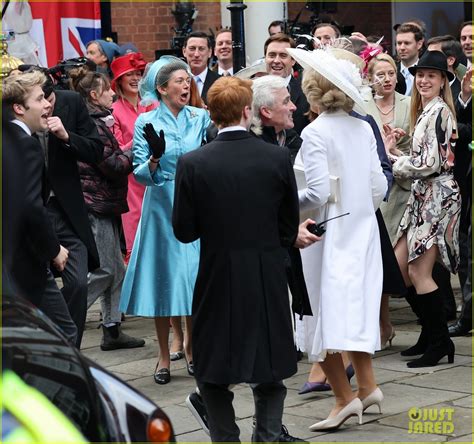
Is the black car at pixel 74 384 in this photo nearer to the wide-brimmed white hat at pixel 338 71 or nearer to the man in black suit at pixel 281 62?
the wide-brimmed white hat at pixel 338 71

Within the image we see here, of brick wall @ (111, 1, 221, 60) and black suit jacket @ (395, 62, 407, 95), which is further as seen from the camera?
brick wall @ (111, 1, 221, 60)

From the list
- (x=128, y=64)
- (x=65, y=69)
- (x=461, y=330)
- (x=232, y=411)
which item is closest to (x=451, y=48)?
(x=461, y=330)

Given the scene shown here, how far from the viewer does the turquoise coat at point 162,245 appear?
7516mm

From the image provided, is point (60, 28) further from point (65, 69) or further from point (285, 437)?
point (285, 437)

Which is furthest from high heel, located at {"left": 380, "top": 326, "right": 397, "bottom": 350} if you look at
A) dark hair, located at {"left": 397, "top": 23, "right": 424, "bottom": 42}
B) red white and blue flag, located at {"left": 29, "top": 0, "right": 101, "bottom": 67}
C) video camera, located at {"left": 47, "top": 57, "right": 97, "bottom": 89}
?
red white and blue flag, located at {"left": 29, "top": 0, "right": 101, "bottom": 67}

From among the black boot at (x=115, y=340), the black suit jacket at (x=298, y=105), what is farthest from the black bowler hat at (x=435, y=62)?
the black boot at (x=115, y=340)

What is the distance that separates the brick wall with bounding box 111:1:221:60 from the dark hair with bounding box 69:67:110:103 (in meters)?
7.68

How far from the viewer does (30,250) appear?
6074 mm

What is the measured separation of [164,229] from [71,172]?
29.6 inches

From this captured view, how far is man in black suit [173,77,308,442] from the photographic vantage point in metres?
5.27

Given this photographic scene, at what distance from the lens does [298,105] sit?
873 cm

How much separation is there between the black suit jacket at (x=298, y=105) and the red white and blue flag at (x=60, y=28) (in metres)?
3.86

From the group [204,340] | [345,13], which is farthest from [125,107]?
[345,13]

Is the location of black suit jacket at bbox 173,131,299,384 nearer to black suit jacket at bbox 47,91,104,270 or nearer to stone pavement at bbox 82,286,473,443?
stone pavement at bbox 82,286,473,443
